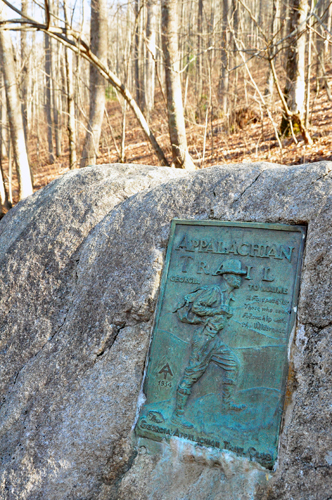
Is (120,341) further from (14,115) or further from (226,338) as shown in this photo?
(14,115)

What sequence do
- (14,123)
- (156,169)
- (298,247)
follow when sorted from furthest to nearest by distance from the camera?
(14,123)
(156,169)
(298,247)

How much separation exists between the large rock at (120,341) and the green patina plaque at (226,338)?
7cm

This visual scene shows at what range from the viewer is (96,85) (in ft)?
29.1

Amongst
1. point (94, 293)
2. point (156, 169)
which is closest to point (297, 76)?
point (156, 169)

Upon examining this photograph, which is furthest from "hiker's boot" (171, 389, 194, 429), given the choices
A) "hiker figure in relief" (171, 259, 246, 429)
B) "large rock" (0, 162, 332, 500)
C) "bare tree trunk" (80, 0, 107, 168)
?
"bare tree trunk" (80, 0, 107, 168)

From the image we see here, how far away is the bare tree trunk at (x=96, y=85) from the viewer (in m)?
8.42

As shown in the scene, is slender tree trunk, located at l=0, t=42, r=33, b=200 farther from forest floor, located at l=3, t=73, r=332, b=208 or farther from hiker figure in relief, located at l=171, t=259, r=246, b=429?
Result: hiker figure in relief, located at l=171, t=259, r=246, b=429

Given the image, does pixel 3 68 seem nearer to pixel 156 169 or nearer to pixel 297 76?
pixel 297 76

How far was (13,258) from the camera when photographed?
356 cm

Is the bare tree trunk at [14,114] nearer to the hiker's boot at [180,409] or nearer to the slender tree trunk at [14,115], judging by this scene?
the slender tree trunk at [14,115]

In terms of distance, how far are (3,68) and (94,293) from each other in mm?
7062

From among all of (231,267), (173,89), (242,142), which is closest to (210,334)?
(231,267)

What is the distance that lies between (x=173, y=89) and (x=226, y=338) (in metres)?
5.08

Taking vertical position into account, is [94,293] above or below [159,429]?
above
